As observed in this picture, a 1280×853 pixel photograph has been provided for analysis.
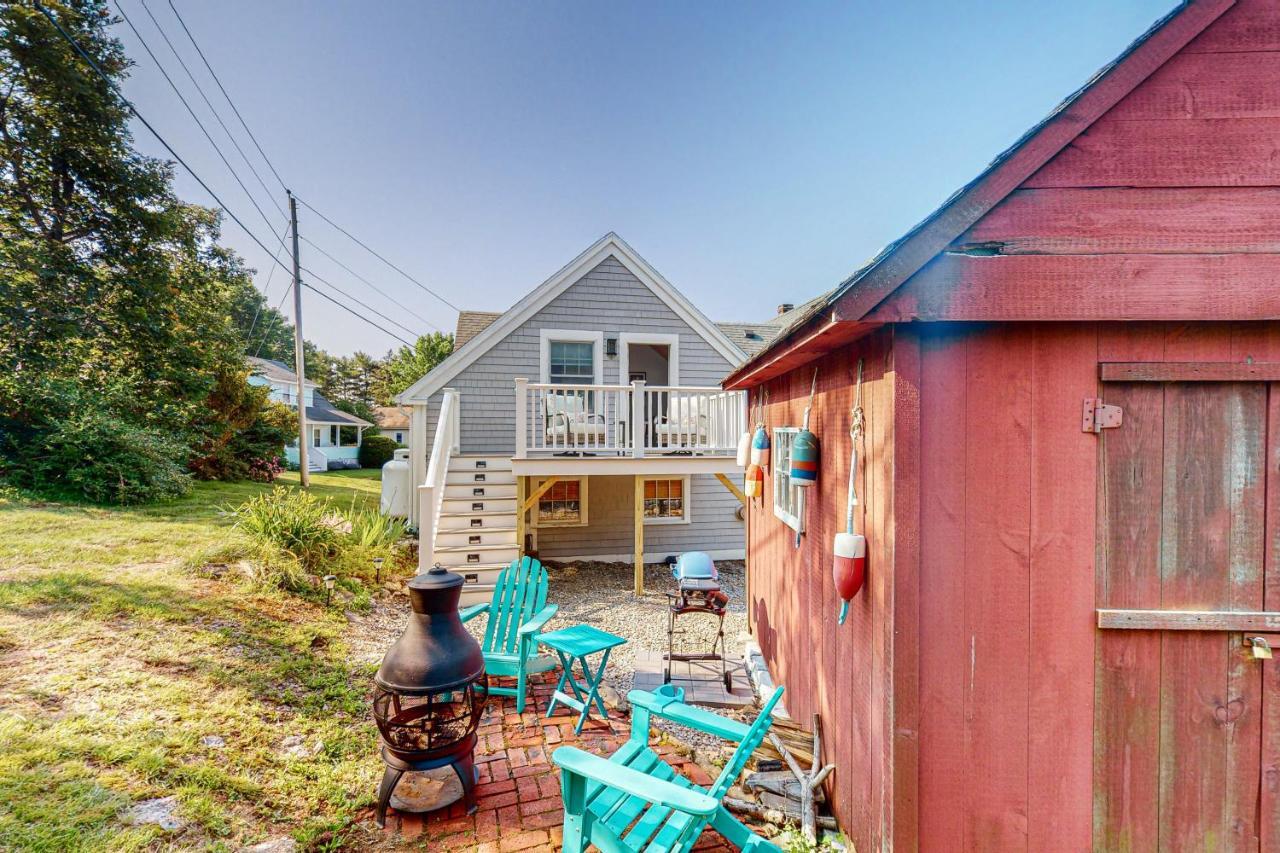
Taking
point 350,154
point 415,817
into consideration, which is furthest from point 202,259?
point 415,817

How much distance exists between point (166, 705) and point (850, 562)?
4.38 m

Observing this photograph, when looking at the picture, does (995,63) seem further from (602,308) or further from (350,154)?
(350,154)

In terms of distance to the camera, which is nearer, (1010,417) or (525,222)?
(1010,417)

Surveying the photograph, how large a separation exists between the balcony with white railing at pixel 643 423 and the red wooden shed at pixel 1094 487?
5.51 m

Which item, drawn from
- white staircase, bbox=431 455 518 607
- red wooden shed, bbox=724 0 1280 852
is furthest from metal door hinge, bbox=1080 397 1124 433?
white staircase, bbox=431 455 518 607

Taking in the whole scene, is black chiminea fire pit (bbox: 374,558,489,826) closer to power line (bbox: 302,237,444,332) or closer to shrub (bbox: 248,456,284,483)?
shrub (bbox: 248,456,284,483)

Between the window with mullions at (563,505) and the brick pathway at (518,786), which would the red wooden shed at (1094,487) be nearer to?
the brick pathway at (518,786)

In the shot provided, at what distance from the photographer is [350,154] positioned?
431 inches

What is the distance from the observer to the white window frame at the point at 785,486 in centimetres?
356

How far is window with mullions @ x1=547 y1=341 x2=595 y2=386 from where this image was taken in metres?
9.29

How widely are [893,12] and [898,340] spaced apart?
6.24 meters

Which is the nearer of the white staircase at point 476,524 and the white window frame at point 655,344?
the white staircase at point 476,524

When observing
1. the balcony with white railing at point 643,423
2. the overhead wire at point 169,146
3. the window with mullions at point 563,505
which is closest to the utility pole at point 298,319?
the overhead wire at point 169,146

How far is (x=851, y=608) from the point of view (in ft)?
8.16
